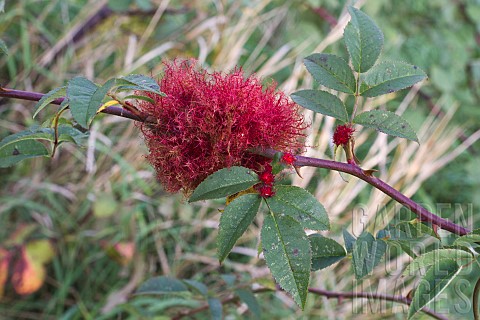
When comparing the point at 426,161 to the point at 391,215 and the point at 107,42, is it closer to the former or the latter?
the point at 391,215

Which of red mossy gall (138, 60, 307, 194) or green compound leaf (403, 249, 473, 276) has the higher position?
red mossy gall (138, 60, 307, 194)

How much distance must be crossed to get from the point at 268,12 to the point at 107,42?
2.30 feet

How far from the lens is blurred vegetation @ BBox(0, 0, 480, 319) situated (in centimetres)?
198

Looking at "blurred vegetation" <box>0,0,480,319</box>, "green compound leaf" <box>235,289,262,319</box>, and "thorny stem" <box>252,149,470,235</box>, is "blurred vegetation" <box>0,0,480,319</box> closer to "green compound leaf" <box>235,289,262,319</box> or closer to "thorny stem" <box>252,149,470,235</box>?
"green compound leaf" <box>235,289,262,319</box>

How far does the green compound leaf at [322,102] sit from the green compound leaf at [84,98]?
0.21 m

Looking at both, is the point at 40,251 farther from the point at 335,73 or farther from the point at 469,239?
the point at 469,239

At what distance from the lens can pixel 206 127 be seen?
58cm

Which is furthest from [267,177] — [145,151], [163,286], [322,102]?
[145,151]

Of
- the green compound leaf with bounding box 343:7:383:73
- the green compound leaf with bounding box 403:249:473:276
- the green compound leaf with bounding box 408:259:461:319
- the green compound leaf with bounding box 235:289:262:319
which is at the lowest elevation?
the green compound leaf with bounding box 235:289:262:319

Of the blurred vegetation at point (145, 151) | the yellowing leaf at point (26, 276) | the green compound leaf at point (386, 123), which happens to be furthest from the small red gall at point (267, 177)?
the yellowing leaf at point (26, 276)

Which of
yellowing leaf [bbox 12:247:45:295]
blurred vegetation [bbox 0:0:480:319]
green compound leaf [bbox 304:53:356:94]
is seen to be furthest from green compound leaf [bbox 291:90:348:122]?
yellowing leaf [bbox 12:247:45:295]

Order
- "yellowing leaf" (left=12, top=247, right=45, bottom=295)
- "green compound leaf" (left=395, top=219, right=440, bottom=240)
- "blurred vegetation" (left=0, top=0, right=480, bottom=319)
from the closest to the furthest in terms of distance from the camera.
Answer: "green compound leaf" (left=395, top=219, right=440, bottom=240)
"yellowing leaf" (left=12, top=247, right=45, bottom=295)
"blurred vegetation" (left=0, top=0, right=480, bottom=319)

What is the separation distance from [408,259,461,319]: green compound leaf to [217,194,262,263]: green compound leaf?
178mm

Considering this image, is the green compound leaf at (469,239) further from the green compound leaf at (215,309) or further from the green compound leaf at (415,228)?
the green compound leaf at (215,309)
